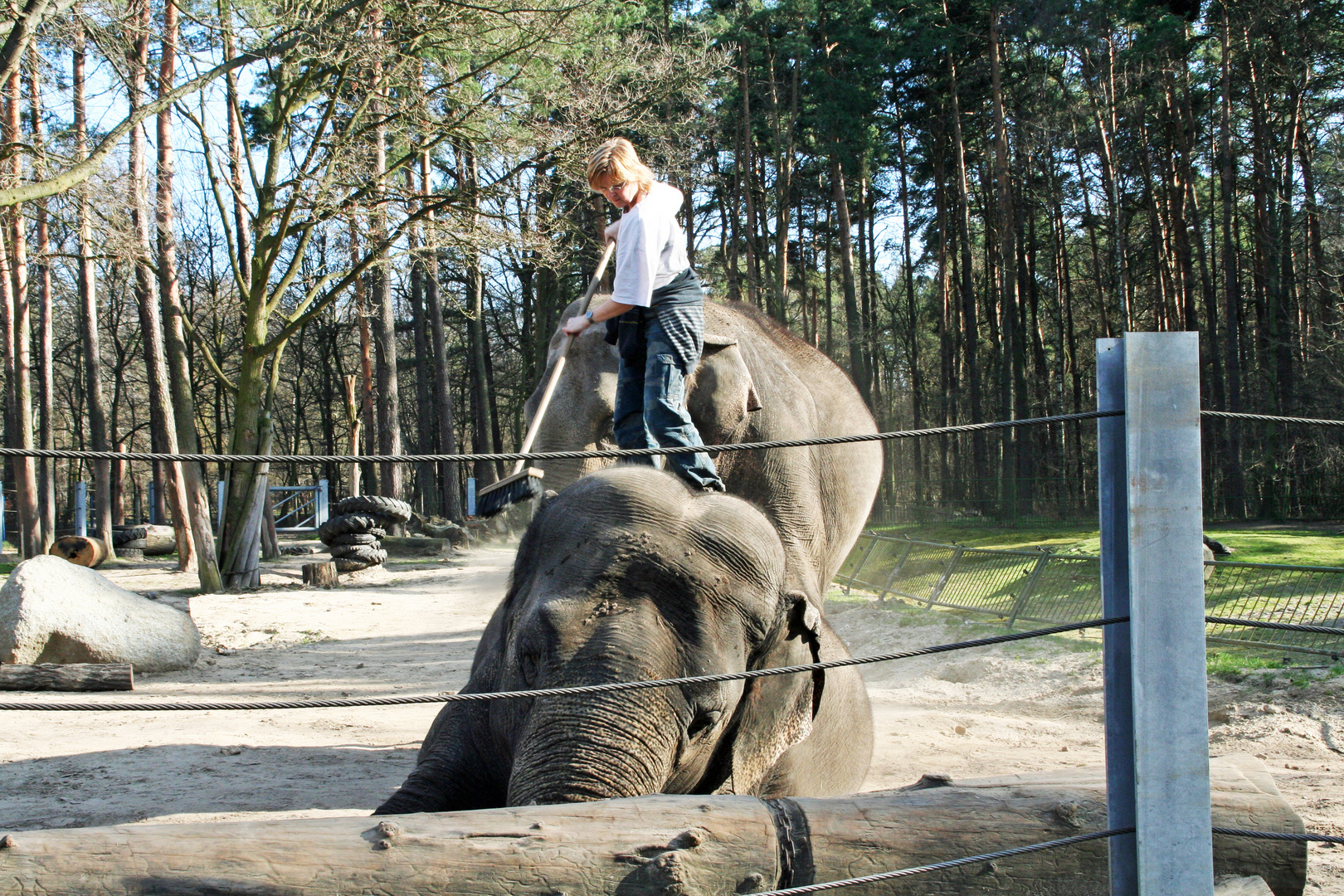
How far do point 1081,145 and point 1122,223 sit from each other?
2770 mm

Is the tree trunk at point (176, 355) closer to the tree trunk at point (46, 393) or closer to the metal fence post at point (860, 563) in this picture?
the tree trunk at point (46, 393)

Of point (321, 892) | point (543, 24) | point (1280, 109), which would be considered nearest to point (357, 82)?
point (543, 24)

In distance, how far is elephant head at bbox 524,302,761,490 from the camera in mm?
5934

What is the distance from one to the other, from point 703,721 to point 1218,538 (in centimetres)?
1436

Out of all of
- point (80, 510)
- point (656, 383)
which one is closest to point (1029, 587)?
point (656, 383)

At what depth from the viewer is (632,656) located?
2.93 meters

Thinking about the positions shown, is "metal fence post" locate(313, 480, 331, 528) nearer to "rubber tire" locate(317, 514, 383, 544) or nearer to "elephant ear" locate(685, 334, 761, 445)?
"rubber tire" locate(317, 514, 383, 544)

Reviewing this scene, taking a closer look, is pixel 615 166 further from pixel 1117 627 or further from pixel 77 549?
pixel 77 549

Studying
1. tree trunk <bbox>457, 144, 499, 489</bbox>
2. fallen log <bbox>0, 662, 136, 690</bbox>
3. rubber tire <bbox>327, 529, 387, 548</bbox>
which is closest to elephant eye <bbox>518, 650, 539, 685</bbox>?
fallen log <bbox>0, 662, 136, 690</bbox>

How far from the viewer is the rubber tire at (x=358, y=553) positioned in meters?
18.2

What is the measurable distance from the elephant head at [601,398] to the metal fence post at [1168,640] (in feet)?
11.9

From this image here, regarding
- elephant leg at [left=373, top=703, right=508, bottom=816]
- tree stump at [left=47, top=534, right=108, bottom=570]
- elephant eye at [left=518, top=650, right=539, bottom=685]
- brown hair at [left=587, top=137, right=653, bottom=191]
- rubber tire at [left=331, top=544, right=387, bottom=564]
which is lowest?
rubber tire at [left=331, top=544, right=387, bottom=564]

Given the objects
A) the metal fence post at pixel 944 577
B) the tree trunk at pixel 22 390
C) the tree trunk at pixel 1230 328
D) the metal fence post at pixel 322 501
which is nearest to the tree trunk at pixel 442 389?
the metal fence post at pixel 322 501

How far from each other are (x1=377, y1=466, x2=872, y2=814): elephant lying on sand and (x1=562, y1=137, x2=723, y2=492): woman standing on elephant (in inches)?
28.9
